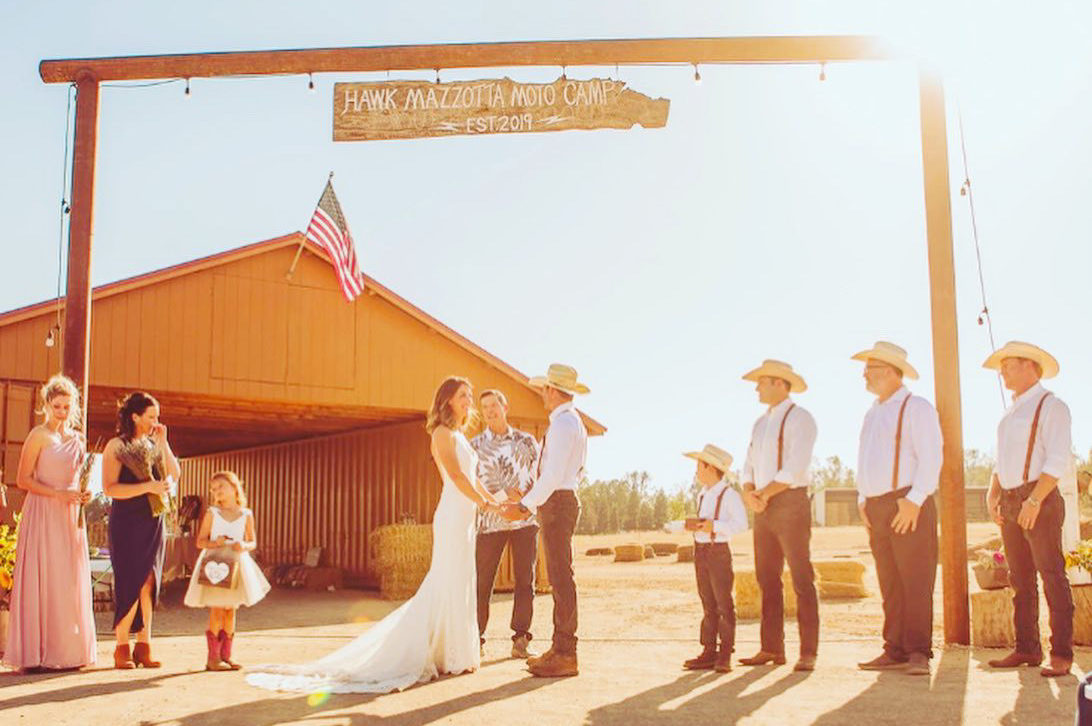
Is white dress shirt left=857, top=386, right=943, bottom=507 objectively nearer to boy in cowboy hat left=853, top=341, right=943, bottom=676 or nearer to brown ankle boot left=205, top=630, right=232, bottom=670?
boy in cowboy hat left=853, top=341, right=943, bottom=676

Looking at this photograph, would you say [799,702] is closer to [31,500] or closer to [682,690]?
[682,690]

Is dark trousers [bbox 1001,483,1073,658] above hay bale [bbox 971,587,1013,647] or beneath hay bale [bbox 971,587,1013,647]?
above

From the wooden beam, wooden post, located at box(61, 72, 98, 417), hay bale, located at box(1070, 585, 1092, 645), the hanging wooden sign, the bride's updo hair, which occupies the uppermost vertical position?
the wooden beam

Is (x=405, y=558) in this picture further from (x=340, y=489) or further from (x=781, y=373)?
→ (x=781, y=373)

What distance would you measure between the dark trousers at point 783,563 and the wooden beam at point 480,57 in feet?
12.5

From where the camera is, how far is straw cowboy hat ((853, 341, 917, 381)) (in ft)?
25.0

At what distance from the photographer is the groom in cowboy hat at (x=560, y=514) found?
731 centimetres

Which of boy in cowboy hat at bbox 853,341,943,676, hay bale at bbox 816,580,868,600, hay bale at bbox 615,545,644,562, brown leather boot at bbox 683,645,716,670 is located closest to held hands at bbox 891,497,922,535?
boy in cowboy hat at bbox 853,341,943,676

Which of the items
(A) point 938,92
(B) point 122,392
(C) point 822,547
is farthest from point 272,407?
(C) point 822,547

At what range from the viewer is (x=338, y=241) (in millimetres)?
15117

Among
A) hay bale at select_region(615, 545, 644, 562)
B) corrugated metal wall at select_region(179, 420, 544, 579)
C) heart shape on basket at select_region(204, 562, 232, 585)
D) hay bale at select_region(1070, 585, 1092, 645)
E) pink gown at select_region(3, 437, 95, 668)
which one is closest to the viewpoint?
pink gown at select_region(3, 437, 95, 668)

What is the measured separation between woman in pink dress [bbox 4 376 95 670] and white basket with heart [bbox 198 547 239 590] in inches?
32.7

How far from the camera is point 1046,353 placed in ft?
24.3

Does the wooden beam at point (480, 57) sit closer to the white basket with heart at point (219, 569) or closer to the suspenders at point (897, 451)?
the suspenders at point (897, 451)
